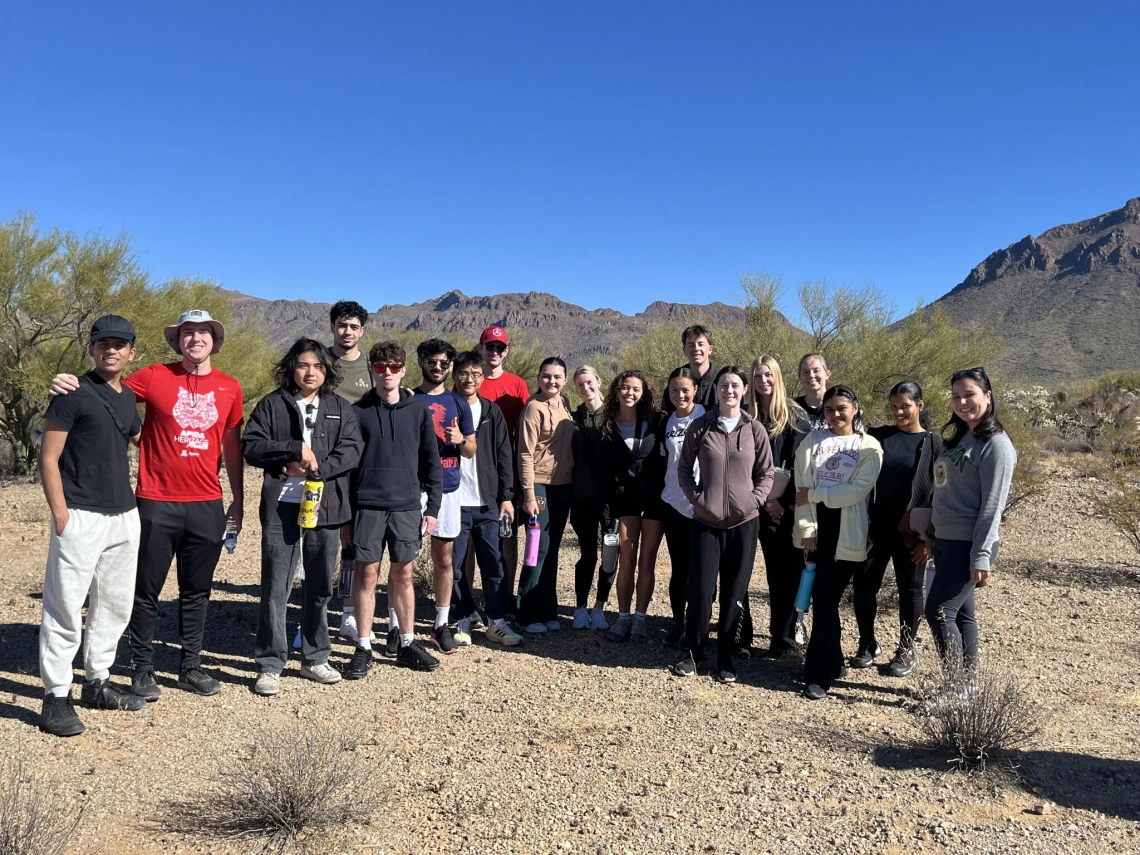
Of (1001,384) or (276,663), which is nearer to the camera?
(276,663)

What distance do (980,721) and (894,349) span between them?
14.4 metres

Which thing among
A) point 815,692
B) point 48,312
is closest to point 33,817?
point 815,692

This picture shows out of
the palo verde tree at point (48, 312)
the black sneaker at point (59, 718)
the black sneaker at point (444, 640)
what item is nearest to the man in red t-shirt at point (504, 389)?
the black sneaker at point (444, 640)

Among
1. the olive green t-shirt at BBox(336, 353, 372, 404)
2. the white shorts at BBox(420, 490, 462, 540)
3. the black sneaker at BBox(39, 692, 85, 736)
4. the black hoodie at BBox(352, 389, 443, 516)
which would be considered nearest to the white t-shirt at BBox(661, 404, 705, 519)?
the white shorts at BBox(420, 490, 462, 540)

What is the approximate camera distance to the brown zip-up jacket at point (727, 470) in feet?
16.5

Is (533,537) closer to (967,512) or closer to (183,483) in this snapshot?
(183,483)

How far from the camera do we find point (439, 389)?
558 centimetres

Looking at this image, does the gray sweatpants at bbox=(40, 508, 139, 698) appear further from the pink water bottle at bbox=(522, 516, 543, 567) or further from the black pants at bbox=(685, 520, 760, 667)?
the black pants at bbox=(685, 520, 760, 667)

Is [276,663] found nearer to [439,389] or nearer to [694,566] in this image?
[439,389]

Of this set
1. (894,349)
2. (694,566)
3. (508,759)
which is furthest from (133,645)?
(894,349)

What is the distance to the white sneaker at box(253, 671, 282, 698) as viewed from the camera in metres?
4.66

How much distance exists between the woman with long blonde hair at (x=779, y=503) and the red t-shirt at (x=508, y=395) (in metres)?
1.83

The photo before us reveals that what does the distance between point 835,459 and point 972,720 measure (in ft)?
5.46

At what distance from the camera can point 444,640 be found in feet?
18.2
